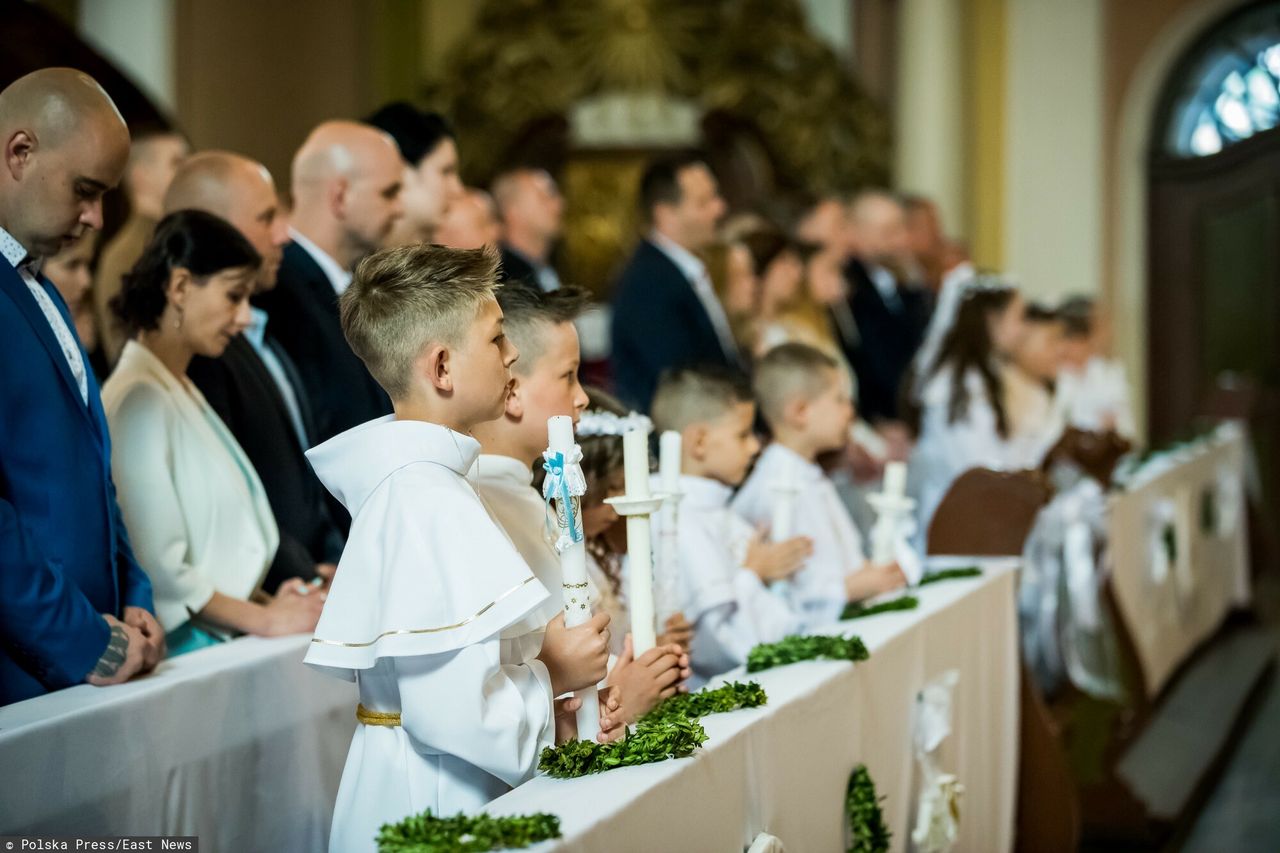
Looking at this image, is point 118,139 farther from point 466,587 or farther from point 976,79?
point 976,79

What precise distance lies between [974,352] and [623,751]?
203 inches

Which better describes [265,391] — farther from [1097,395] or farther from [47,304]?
[1097,395]

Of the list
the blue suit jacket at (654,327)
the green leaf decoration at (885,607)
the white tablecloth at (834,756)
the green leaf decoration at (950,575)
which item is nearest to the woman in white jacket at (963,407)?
the blue suit jacket at (654,327)

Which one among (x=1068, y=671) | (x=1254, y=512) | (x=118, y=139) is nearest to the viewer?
(x=118, y=139)

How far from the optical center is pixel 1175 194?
13.8 m

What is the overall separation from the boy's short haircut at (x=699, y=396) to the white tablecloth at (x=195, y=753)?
1204 millimetres

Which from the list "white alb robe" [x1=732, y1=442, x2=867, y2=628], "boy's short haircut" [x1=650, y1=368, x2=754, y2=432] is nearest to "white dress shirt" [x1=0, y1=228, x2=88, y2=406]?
"boy's short haircut" [x1=650, y1=368, x2=754, y2=432]

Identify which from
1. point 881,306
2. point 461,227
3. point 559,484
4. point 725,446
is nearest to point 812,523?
point 725,446

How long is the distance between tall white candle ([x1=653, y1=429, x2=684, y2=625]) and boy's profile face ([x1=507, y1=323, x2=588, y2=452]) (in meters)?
0.26

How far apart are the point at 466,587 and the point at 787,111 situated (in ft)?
37.3

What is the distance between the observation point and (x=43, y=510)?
9.80 feet

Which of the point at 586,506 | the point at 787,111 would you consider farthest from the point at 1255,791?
the point at 787,111

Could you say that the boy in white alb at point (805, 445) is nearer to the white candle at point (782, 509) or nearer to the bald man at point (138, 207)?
the white candle at point (782, 509)

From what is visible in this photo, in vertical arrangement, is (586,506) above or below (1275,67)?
below
